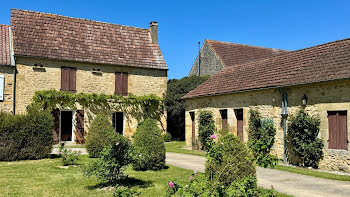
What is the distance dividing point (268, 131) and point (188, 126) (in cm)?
664

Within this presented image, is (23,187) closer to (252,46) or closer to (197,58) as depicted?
(197,58)

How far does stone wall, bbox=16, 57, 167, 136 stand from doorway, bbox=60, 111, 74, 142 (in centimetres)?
93

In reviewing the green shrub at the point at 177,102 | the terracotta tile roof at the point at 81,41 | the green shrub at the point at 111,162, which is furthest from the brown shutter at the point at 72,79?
the green shrub at the point at 111,162

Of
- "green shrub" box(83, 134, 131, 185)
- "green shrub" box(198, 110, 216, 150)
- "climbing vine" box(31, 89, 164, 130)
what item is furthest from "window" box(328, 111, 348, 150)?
"climbing vine" box(31, 89, 164, 130)

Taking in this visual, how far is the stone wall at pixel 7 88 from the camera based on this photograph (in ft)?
54.7

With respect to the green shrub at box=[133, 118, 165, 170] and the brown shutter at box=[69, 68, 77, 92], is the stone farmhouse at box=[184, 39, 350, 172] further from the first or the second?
the brown shutter at box=[69, 68, 77, 92]

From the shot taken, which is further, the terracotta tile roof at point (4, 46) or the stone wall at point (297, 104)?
the terracotta tile roof at point (4, 46)

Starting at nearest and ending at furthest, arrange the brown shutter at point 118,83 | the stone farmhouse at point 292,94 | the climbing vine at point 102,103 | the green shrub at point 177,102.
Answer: the stone farmhouse at point 292,94, the climbing vine at point 102,103, the brown shutter at point 118,83, the green shrub at point 177,102

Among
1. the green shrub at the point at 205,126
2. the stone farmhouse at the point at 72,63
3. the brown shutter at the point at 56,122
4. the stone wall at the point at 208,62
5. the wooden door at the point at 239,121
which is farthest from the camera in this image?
the stone wall at the point at 208,62

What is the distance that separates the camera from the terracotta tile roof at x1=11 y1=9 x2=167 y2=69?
18.0 meters

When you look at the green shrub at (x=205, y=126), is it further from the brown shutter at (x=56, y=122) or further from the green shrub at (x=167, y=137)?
the brown shutter at (x=56, y=122)

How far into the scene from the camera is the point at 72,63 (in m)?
18.5

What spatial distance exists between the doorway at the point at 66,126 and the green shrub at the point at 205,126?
7775 mm

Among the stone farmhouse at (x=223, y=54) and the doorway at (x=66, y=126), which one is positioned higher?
the stone farmhouse at (x=223, y=54)
